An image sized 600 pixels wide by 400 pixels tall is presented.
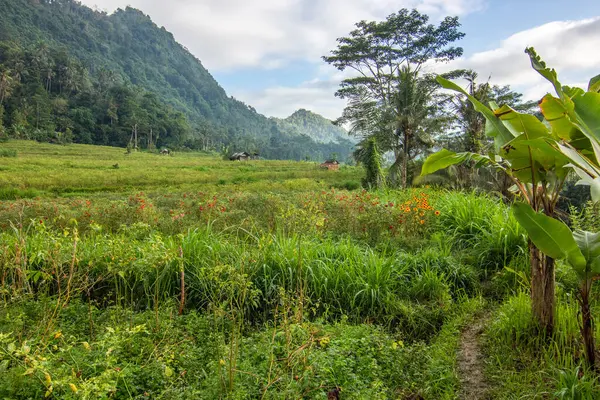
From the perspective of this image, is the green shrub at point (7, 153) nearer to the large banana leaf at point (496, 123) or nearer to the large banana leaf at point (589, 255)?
the large banana leaf at point (496, 123)

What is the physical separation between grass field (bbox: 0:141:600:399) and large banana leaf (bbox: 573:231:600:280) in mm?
489

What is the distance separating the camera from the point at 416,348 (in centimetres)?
236

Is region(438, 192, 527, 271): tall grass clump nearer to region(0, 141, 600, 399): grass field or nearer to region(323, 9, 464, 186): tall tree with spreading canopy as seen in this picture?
region(0, 141, 600, 399): grass field

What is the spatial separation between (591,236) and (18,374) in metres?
3.02

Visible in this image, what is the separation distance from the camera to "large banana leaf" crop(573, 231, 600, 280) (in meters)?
1.68

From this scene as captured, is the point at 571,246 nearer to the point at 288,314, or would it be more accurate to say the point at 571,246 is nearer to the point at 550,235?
the point at 550,235

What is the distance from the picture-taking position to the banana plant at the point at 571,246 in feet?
5.49

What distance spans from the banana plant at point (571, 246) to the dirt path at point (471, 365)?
55cm

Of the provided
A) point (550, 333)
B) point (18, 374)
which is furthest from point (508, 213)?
point (18, 374)

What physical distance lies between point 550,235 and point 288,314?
6.27ft

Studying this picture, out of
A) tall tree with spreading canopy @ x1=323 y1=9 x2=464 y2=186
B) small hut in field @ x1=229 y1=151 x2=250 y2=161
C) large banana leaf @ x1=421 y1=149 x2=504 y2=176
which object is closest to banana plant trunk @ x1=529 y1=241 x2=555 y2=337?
large banana leaf @ x1=421 y1=149 x2=504 y2=176

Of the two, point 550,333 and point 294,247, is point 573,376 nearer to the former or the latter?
point 550,333

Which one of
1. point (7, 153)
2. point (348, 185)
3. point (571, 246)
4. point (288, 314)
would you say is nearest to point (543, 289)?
point (571, 246)

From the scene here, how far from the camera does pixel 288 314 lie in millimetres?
2824
